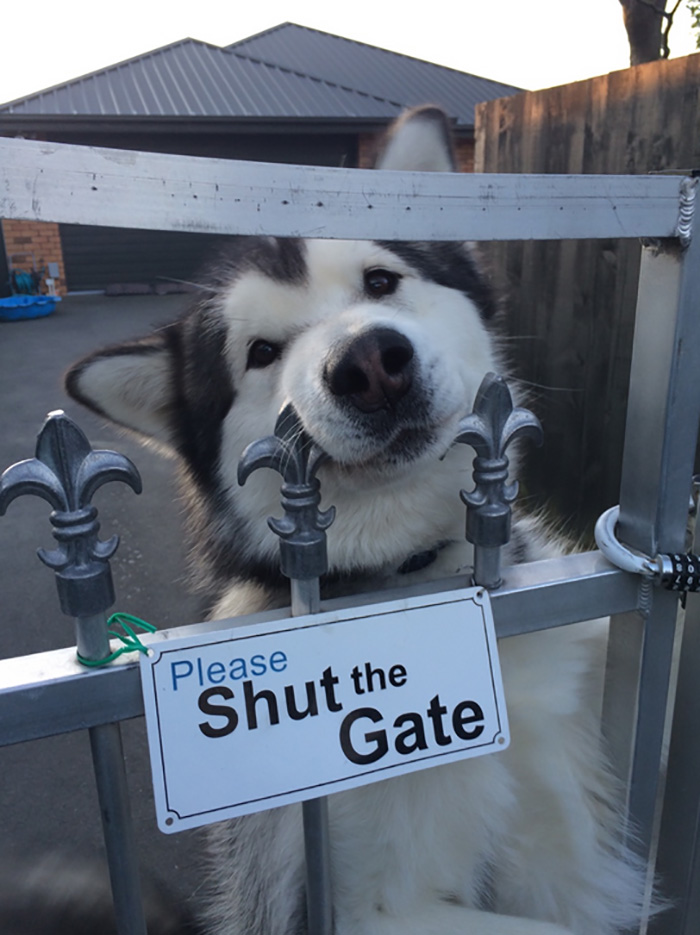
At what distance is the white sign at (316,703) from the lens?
739 millimetres

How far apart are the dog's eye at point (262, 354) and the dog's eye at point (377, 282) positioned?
0.25 metres

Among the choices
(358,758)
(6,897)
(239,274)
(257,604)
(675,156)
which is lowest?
(6,897)

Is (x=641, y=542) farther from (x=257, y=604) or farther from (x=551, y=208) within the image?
(x=257, y=604)

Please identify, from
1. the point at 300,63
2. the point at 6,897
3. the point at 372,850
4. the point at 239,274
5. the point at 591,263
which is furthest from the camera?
the point at 300,63

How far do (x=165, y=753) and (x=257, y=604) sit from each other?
783mm

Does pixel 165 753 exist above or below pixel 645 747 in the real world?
above

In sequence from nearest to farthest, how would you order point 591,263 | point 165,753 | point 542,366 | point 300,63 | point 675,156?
point 165,753
point 675,156
point 591,263
point 542,366
point 300,63

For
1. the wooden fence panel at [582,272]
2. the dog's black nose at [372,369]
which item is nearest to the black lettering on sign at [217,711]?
the dog's black nose at [372,369]

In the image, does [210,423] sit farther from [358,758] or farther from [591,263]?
[591,263]

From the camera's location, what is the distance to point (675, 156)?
119 inches

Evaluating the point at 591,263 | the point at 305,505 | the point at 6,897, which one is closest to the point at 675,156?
the point at 591,263

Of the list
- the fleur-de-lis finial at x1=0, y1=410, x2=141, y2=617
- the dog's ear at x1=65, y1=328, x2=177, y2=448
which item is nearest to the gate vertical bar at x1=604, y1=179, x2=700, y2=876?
the fleur-de-lis finial at x1=0, y1=410, x2=141, y2=617

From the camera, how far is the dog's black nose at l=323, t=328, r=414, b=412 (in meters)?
1.13

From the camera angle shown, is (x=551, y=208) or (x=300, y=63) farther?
(x=300, y=63)
